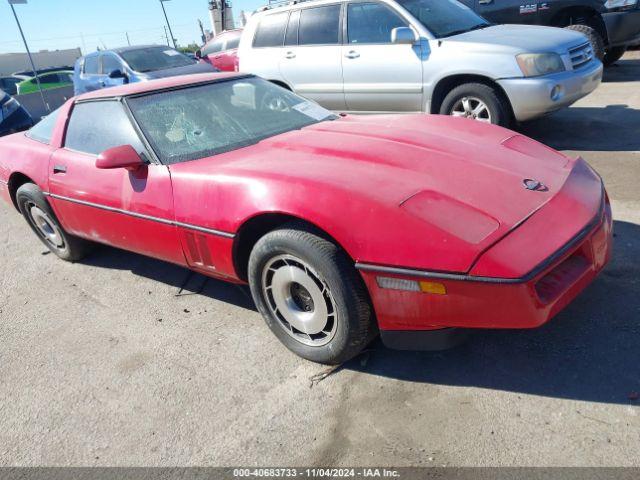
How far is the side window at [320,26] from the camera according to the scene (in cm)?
616

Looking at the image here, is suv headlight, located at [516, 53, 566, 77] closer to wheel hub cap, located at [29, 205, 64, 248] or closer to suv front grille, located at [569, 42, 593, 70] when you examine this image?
suv front grille, located at [569, 42, 593, 70]

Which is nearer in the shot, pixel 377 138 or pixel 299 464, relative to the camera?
pixel 299 464

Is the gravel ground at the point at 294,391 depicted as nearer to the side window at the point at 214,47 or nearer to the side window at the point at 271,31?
the side window at the point at 271,31

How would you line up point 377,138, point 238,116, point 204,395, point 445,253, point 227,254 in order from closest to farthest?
point 445,253, point 204,395, point 227,254, point 377,138, point 238,116

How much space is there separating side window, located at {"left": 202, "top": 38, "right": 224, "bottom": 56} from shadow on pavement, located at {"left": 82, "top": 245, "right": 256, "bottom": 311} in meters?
8.06

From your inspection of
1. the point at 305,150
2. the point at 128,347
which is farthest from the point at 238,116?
the point at 128,347

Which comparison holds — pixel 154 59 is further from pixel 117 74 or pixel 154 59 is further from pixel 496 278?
pixel 496 278

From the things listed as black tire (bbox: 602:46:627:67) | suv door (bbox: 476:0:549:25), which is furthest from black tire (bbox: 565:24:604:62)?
black tire (bbox: 602:46:627:67)

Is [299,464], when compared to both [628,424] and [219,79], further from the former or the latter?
[219,79]

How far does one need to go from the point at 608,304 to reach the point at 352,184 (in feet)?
4.78

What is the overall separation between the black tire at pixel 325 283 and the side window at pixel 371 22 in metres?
4.14

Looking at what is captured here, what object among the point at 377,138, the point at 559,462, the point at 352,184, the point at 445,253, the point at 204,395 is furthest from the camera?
the point at 377,138

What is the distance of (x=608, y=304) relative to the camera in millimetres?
2598

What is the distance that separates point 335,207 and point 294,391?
2.88 ft
